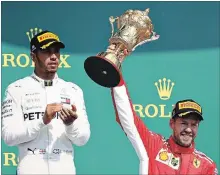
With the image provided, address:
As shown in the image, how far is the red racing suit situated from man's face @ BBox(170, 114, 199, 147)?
0.06m

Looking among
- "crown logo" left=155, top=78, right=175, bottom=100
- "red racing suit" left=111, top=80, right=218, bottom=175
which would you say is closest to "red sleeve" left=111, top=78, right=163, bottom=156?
"red racing suit" left=111, top=80, right=218, bottom=175

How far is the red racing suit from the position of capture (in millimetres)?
2475

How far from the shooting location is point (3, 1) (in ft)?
11.9

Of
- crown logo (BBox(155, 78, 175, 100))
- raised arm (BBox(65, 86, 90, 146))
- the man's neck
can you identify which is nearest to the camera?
raised arm (BBox(65, 86, 90, 146))

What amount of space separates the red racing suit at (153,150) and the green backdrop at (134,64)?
996 mm

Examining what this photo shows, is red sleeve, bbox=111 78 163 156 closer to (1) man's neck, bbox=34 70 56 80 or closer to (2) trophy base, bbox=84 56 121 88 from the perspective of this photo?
(2) trophy base, bbox=84 56 121 88

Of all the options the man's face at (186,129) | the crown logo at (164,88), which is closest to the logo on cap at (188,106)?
the man's face at (186,129)

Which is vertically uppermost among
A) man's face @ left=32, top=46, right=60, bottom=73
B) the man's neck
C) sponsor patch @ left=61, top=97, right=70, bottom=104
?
Result: man's face @ left=32, top=46, right=60, bottom=73

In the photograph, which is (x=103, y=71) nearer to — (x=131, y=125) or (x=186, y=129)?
(x=131, y=125)

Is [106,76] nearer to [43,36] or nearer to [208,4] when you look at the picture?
[43,36]

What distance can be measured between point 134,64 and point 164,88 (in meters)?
0.24

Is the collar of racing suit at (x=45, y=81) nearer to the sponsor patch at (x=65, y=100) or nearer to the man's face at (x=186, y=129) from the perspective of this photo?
the sponsor patch at (x=65, y=100)

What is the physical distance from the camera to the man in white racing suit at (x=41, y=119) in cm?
245

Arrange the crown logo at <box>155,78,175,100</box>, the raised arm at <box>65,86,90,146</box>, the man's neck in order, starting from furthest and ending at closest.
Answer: the crown logo at <box>155,78,175,100</box> → the man's neck → the raised arm at <box>65,86,90,146</box>
